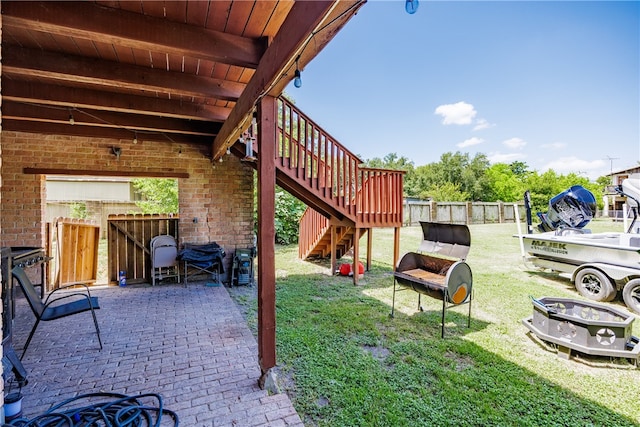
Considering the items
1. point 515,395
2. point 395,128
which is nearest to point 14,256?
point 515,395

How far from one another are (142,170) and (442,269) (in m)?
5.38

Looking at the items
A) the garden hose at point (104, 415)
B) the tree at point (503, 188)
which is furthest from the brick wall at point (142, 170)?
the tree at point (503, 188)

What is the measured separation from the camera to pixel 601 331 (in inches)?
115

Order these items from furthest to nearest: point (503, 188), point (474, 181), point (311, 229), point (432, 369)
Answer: point (474, 181) < point (503, 188) < point (311, 229) < point (432, 369)

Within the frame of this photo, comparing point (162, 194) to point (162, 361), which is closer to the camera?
point (162, 361)

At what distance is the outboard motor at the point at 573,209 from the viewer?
5.84 m

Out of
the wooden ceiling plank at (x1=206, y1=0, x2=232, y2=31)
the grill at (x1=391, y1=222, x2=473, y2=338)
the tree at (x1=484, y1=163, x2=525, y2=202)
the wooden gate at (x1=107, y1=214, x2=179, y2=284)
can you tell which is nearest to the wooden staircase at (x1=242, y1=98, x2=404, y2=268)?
the grill at (x1=391, y1=222, x2=473, y2=338)

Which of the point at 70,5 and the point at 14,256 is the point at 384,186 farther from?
the point at 14,256

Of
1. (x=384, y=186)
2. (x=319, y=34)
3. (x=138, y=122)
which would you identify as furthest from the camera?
(x=384, y=186)

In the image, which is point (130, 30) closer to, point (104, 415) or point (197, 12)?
point (197, 12)

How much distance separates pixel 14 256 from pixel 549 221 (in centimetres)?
903

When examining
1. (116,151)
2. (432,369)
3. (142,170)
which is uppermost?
(116,151)

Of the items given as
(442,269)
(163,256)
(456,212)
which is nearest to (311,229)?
(163,256)

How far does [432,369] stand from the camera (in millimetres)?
2789
